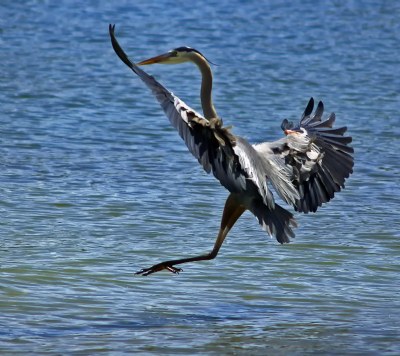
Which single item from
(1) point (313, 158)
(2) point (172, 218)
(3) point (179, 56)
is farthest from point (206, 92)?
(2) point (172, 218)

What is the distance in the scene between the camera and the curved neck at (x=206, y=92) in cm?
817

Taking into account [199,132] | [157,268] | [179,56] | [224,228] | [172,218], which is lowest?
[172,218]

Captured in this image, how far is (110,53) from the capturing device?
63.7ft

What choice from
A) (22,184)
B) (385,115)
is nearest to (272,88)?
(385,115)

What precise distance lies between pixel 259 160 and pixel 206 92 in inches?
29.5

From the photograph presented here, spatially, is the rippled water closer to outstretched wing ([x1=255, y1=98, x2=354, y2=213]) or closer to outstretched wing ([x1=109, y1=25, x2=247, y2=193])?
outstretched wing ([x1=255, y1=98, x2=354, y2=213])

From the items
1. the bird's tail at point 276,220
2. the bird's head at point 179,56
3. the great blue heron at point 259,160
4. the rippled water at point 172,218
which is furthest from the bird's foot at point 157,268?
the bird's head at point 179,56

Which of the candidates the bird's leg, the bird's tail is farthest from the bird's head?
the bird's tail

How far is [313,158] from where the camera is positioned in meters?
8.27

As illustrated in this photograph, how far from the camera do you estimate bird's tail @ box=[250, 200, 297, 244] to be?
7719mm

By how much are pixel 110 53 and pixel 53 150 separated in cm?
734

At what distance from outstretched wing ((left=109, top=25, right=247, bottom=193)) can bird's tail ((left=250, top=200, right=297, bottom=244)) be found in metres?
0.46

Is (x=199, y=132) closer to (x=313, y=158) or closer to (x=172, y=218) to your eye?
(x=313, y=158)

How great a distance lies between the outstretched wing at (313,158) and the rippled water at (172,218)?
0.62 m
